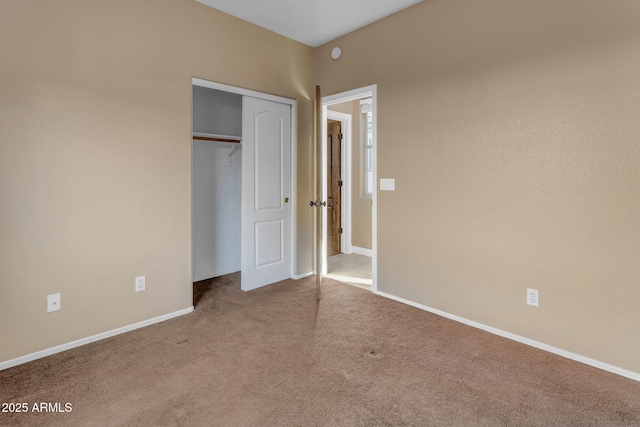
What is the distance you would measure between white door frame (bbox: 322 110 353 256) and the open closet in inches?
62.3

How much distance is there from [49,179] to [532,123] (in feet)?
11.1

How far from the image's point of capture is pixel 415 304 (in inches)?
125

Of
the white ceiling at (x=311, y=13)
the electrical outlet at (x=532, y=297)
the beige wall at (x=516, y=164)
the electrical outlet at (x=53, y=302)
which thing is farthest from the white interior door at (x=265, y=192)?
the electrical outlet at (x=532, y=297)

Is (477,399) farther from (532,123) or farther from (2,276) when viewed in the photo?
(2,276)

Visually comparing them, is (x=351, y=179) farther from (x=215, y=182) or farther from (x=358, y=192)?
(x=215, y=182)

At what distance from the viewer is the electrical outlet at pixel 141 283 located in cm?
271

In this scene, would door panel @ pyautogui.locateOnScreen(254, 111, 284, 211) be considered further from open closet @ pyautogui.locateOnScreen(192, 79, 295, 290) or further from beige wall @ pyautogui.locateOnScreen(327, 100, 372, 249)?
beige wall @ pyautogui.locateOnScreen(327, 100, 372, 249)

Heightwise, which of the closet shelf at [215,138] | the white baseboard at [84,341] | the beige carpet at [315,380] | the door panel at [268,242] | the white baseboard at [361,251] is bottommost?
the beige carpet at [315,380]

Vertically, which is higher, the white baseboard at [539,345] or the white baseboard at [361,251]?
the white baseboard at [361,251]

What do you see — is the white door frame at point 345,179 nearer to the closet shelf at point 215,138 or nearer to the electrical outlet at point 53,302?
the closet shelf at point 215,138

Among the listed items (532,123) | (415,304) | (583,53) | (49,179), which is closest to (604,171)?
(532,123)

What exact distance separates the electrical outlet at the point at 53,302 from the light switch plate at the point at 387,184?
2815 mm

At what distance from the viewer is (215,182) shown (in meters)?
4.05

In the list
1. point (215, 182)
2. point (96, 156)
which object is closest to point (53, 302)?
point (96, 156)
